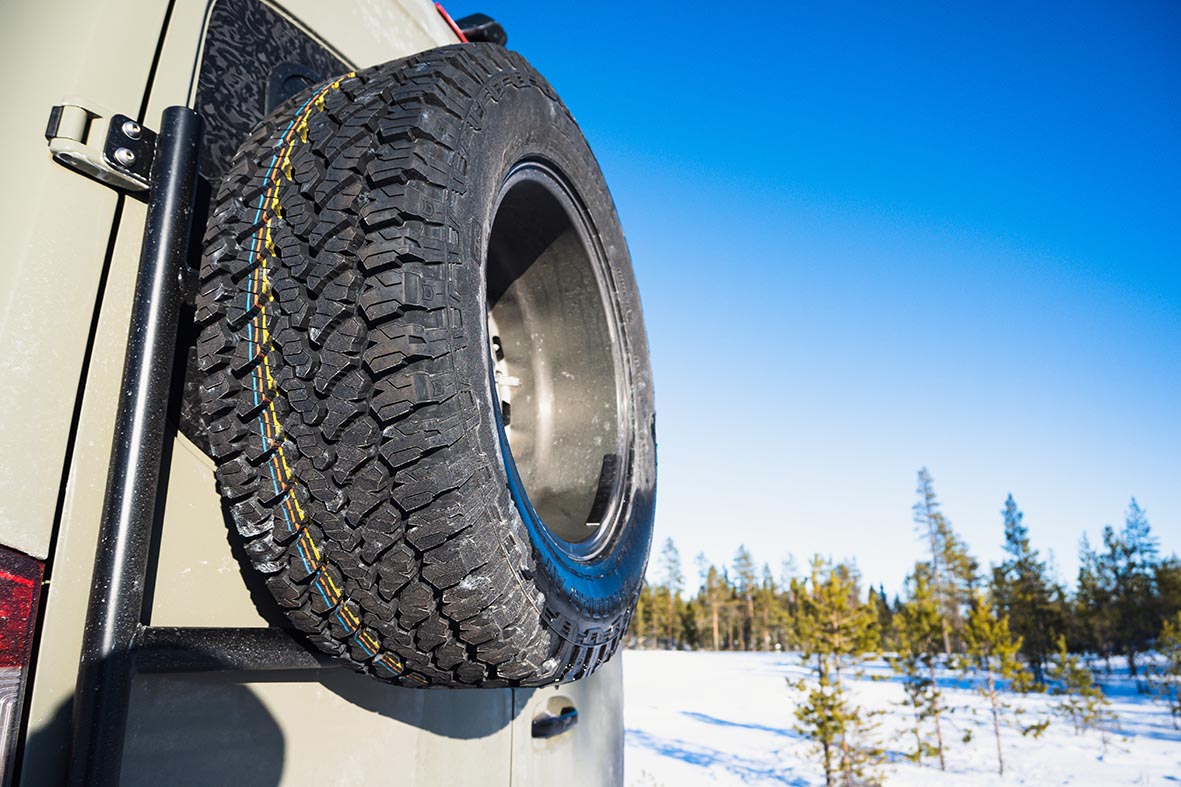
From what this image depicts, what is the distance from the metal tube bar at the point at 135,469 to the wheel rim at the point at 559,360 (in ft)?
2.56

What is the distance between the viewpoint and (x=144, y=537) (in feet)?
3.01

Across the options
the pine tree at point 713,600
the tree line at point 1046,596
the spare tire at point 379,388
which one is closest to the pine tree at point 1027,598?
the tree line at point 1046,596

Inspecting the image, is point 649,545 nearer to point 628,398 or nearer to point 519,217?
point 628,398

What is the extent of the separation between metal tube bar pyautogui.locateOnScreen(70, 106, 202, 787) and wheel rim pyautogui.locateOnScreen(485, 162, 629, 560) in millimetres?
781

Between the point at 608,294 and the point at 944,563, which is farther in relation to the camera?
the point at 944,563

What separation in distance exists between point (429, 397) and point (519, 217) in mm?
869

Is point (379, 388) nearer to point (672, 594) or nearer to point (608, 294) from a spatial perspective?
point (608, 294)

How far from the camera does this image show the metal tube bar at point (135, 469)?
2.74 feet

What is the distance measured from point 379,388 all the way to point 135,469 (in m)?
0.32

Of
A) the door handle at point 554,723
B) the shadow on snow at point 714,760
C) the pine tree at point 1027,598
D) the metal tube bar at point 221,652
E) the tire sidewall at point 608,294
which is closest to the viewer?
the metal tube bar at point 221,652

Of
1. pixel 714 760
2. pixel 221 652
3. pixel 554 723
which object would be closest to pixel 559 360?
pixel 554 723

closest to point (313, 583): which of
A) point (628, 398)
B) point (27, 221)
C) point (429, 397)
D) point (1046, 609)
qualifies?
point (429, 397)

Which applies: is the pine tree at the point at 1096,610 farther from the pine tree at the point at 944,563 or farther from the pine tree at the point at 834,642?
the pine tree at the point at 834,642

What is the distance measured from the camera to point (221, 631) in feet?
3.32
